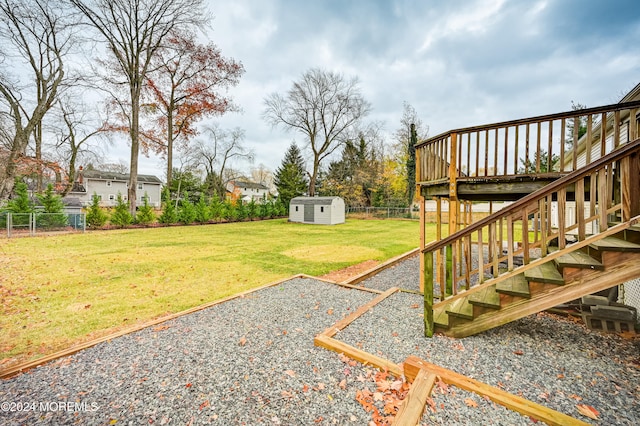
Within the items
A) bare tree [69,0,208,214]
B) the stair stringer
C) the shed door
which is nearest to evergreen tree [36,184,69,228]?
bare tree [69,0,208,214]

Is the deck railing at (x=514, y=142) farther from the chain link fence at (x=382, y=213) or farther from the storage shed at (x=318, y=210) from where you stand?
the chain link fence at (x=382, y=213)

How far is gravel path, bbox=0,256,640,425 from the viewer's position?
1867mm

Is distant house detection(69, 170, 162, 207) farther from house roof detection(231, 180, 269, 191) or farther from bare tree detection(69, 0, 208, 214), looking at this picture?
bare tree detection(69, 0, 208, 214)

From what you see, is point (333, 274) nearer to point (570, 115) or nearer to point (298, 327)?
point (298, 327)

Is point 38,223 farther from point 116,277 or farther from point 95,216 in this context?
point 116,277

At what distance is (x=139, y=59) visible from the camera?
1567 cm

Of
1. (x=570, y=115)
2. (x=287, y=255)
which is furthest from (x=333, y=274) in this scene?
(x=570, y=115)

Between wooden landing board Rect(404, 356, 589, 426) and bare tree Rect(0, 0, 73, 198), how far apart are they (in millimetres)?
15172

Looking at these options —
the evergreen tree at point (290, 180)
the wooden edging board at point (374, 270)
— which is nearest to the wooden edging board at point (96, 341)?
the wooden edging board at point (374, 270)

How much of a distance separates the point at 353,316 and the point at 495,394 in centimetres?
174

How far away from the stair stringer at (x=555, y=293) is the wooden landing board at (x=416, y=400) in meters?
1.06

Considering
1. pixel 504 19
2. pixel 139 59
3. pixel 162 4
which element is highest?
pixel 162 4

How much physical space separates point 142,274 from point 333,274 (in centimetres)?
434

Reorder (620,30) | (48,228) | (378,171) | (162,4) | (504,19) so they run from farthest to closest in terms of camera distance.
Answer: (378,171) < (162,4) < (48,228) < (504,19) < (620,30)
